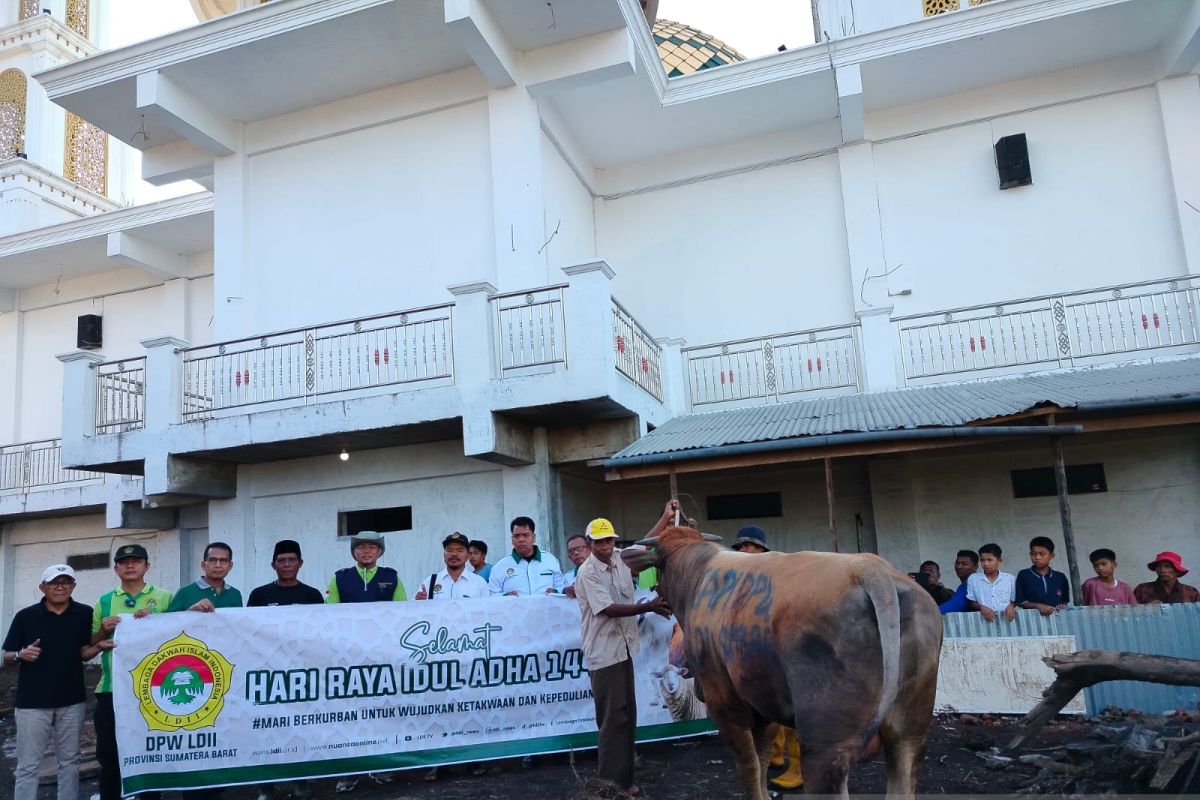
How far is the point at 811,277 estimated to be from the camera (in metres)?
13.5

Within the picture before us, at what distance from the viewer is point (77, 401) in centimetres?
1137

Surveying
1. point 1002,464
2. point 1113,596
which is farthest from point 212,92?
point 1113,596

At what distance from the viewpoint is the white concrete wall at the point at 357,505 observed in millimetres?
11195

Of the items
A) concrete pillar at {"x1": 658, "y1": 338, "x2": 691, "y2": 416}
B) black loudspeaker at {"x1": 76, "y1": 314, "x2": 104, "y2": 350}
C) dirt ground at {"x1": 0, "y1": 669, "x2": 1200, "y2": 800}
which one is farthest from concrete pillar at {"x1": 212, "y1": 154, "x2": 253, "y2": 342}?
dirt ground at {"x1": 0, "y1": 669, "x2": 1200, "y2": 800}

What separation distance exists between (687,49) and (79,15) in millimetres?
15494

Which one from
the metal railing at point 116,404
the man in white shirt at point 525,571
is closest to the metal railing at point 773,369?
the man in white shirt at point 525,571

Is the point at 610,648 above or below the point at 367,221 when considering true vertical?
below

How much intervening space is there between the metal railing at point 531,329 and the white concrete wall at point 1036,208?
18.4 feet

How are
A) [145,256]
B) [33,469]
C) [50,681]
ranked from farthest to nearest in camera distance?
[145,256] < [33,469] < [50,681]

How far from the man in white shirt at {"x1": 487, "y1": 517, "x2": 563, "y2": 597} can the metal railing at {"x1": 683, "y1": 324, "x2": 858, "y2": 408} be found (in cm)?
504

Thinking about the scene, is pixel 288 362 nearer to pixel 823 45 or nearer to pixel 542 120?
pixel 542 120

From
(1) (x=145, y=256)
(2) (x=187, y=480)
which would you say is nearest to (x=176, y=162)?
(1) (x=145, y=256)

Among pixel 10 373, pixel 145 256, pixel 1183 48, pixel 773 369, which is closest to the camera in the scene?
pixel 1183 48

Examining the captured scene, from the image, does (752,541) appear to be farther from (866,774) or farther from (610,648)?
(866,774)
